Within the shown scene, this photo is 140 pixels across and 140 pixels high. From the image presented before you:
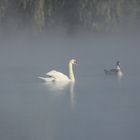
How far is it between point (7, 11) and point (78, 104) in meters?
14.0

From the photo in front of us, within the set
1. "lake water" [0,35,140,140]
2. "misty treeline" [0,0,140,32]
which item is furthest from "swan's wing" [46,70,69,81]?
"misty treeline" [0,0,140,32]

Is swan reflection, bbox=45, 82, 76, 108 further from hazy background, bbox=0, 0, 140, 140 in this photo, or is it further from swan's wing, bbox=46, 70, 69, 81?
swan's wing, bbox=46, 70, 69, 81

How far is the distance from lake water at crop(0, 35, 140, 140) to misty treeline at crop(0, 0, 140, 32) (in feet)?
3.38

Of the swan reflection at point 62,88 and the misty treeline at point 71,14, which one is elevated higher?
the misty treeline at point 71,14

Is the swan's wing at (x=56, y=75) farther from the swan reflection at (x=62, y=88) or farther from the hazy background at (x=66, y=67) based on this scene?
the hazy background at (x=66, y=67)

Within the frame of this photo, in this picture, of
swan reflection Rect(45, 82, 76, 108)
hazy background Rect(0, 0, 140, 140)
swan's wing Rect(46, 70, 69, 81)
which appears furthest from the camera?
swan's wing Rect(46, 70, 69, 81)

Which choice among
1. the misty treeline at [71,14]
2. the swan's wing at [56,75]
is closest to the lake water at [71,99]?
the swan's wing at [56,75]

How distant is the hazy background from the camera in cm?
834

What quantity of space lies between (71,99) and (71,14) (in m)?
14.2

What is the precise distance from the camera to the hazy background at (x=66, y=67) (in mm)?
8336

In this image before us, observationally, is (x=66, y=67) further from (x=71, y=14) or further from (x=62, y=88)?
(x=71, y=14)

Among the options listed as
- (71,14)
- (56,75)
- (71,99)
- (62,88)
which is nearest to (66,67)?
(56,75)

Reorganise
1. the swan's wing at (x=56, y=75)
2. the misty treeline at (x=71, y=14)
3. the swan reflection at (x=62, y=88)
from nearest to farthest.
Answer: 1. the swan reflection at (x=62, y=88)
2. the swan's wing at (x=56, y=75)
3. the misty treeline at (x=71, y=14)

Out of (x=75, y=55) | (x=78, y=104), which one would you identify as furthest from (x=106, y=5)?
(x=78, y=104)
